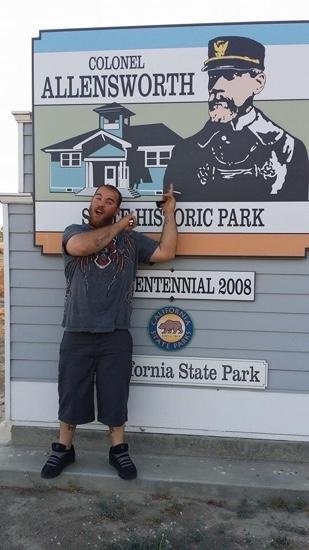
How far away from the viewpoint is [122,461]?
12.7 feet

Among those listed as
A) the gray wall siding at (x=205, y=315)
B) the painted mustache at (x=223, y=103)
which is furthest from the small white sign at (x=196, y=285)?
the painted mustache at (x=223, y=103)

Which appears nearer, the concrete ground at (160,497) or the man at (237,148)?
the concrete ground at (160,497)

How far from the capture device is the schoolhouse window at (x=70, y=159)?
4105 mm

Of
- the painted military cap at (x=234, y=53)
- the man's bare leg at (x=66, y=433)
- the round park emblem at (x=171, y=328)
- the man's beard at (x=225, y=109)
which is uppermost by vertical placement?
the painted military cap at (x=234, y=53)

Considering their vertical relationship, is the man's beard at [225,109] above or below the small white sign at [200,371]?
above

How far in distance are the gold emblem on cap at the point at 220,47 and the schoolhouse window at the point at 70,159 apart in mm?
1191

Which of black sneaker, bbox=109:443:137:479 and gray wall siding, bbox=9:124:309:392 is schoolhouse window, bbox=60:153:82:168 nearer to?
gray wall siding, bbox=9:124:309:392

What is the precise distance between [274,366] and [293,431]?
0.49 metres

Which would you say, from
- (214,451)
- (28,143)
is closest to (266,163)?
(28,143)

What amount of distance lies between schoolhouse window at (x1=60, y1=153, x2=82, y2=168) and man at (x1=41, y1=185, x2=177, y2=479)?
0.43 metres

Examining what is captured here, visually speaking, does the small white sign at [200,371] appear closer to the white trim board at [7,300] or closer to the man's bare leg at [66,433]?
the man's bare leg at [66,433]

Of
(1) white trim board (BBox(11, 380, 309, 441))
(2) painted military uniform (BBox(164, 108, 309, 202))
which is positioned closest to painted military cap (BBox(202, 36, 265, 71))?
(2) painted military uniform (BBox(164, 108, 309, 202))

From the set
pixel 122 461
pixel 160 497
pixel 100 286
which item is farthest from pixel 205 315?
pixel 160 497

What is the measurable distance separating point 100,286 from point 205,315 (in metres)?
0.85
